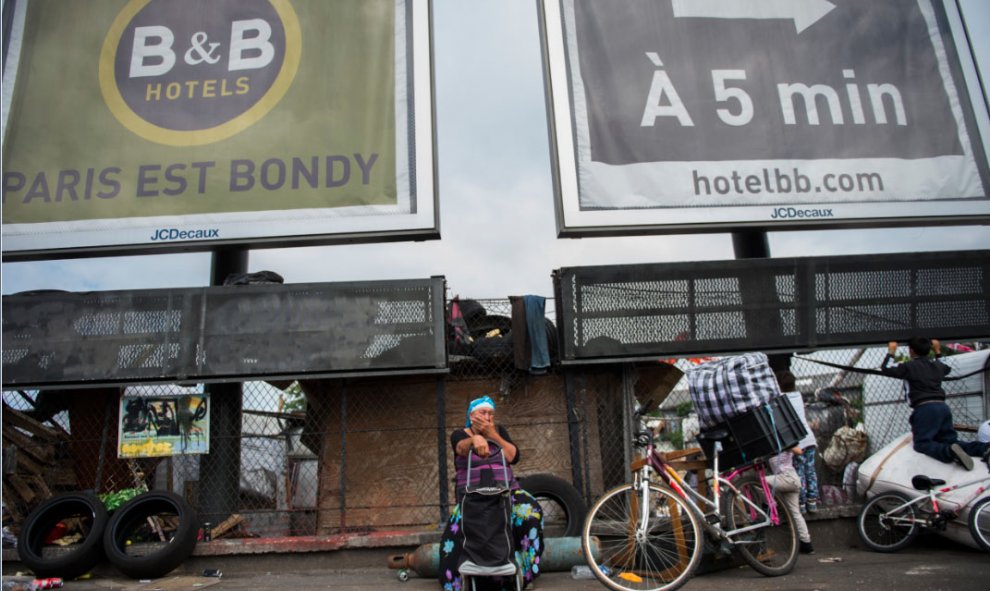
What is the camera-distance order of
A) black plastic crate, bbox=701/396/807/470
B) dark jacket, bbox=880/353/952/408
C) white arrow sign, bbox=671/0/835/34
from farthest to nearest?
white arrow sign, bbox=671/0/835/34
dark jacket, bbox=880/353/952/408
black plastic crate, bbox=701/396/807/470

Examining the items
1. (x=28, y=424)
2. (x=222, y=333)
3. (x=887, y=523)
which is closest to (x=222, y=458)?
(x=222, y=333)

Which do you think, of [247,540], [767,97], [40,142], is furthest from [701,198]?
[40,142]

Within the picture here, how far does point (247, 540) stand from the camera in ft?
22.9

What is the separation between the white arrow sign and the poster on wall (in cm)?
727

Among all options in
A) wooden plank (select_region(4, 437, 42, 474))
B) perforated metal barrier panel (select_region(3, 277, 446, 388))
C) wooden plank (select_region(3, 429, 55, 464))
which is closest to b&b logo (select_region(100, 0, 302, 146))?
perforated metal barrier panel (select_region(3, 277, 446, 388))

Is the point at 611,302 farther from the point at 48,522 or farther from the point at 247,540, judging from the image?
the point at 48,522

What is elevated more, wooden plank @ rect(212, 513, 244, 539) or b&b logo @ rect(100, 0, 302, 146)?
b&b logo @ rect(100, 0, 302, 146)

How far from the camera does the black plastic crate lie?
5.50 m

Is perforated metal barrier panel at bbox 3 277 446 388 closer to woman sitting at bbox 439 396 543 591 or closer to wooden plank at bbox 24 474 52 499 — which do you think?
wooden plank at bbox 24 474 52 499

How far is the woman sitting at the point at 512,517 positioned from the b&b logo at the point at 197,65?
5.63m

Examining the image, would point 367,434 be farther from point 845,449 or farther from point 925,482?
point 845,449

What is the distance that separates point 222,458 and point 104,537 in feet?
4.13

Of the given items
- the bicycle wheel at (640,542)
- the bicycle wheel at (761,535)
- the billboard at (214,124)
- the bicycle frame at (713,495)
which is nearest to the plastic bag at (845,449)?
the bicycle wheel at (761,535)

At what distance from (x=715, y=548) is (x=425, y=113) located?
5.60m
